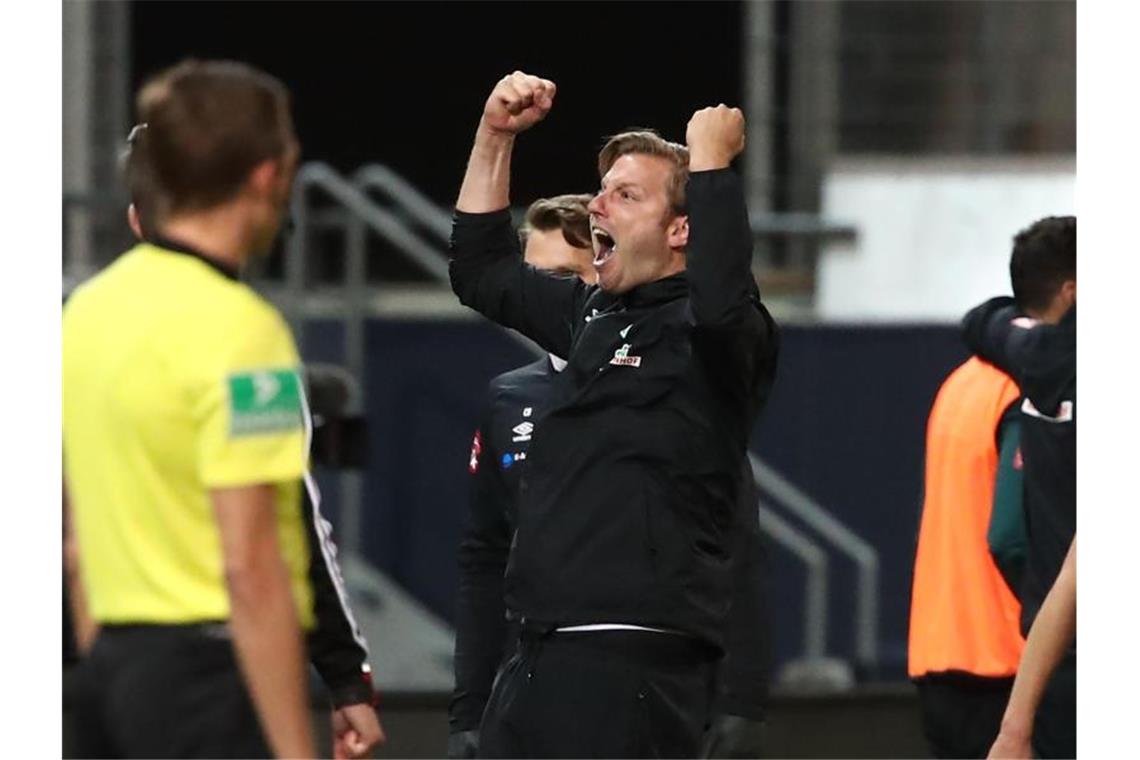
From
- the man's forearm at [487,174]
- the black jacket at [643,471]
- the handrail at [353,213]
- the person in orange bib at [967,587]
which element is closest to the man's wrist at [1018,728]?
the black jacket at [643,471]

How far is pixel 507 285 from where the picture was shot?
15.8 feet

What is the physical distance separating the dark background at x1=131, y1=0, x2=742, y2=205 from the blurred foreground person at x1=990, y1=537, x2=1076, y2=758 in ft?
25.2

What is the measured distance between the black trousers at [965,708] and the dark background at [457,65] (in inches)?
231

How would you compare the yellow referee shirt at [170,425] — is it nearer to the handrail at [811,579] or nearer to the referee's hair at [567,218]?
the referee's hair at [567,218]

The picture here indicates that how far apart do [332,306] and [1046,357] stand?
453 centimetres

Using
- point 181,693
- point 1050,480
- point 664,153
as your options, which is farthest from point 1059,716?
point 181,693

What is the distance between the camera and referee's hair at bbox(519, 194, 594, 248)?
544 cm

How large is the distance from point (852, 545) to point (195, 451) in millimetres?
6711

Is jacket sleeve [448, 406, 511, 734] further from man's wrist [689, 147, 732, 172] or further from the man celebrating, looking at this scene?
man's wrist [689, 147, 732, 172]

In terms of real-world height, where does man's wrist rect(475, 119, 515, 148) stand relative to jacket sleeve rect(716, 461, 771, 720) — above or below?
above

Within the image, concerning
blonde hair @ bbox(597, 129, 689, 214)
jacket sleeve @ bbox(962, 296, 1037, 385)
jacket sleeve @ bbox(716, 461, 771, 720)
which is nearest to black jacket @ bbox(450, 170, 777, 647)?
blonde hair @ bbox(597, 129, 689, 214)

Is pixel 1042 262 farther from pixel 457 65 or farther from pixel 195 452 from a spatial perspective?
pixel 457 65
